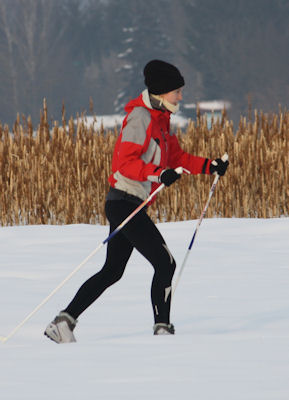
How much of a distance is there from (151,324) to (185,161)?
90cm

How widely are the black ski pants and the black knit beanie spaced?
0.52m

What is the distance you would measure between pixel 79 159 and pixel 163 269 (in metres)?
6.42

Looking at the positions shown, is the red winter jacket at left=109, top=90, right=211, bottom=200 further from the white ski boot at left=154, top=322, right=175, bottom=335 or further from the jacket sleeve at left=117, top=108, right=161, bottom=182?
the white ski boot at left=154, top=322, right=175, bottom=335

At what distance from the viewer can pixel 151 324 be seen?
5.16m

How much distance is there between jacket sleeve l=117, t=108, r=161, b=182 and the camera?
4.39 metres

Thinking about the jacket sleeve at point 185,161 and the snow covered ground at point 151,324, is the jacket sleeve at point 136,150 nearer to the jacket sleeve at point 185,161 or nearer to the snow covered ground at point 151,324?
the jacket sleeve at point 185,161

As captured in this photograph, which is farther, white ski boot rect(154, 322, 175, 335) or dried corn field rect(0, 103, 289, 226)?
dried corn field rect(0, 103, 289, 226)

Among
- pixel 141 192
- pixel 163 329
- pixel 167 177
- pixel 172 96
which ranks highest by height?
pixel 172 96

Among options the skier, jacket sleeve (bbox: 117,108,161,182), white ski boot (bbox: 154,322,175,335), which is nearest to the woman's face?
the skier

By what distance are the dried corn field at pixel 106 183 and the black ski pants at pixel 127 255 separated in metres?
5.94

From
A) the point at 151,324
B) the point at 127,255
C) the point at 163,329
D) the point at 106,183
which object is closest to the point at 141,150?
the point at 127,255

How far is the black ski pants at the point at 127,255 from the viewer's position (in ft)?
14.7

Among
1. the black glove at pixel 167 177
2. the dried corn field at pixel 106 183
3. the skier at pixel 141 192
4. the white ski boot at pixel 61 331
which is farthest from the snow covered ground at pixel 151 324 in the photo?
the dried corn field at pixel 106 183

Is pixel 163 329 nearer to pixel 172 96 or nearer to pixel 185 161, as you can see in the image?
pixel 185 161
